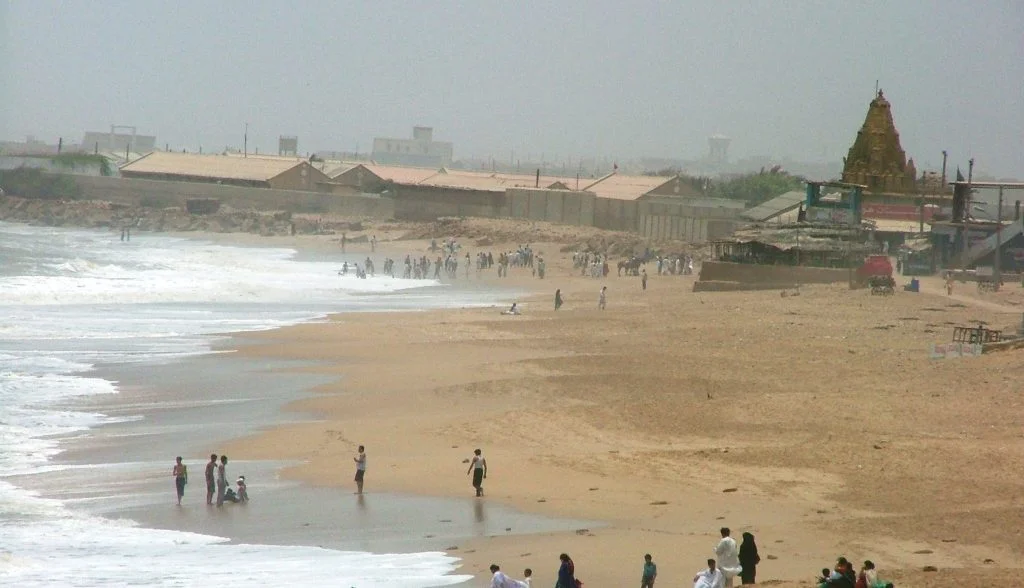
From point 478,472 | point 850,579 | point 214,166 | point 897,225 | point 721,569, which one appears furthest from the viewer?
point 214,166

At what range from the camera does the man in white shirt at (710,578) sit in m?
10.0

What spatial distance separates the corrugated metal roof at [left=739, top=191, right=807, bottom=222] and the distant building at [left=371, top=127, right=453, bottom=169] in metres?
108

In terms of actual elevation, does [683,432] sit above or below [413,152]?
below

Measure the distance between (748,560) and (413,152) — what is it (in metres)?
179

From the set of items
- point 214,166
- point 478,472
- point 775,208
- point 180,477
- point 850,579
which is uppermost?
point 214,166

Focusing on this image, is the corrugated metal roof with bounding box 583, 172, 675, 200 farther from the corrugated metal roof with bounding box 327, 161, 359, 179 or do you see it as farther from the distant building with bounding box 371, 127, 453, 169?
the distant building with bounding box 371, 127, 453, 169

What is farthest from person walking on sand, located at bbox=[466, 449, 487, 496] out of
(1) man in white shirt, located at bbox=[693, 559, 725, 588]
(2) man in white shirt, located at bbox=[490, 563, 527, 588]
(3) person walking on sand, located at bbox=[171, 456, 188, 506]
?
(1) man in white shirt, located at bbox=[693, 559, 725, 588]

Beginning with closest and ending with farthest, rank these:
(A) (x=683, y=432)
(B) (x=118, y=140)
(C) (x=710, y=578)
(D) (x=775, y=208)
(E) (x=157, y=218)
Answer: (C) (x=710, y=578), (A) (x=683, y=432), (D) (x=775, y=208), (E) (x=157, y=218), (B) (x=118, y=140)

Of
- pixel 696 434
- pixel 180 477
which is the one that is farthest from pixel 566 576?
pixel 696 434

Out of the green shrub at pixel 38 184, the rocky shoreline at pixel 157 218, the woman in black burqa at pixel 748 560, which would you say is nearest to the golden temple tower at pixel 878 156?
the rocky shoreline at pixel 157 218

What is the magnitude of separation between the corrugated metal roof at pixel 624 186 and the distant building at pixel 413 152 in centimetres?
9585

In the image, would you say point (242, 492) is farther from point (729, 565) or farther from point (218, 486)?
point (729, 565)

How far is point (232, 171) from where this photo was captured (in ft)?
257

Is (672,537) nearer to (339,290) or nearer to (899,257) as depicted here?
(339,290)
